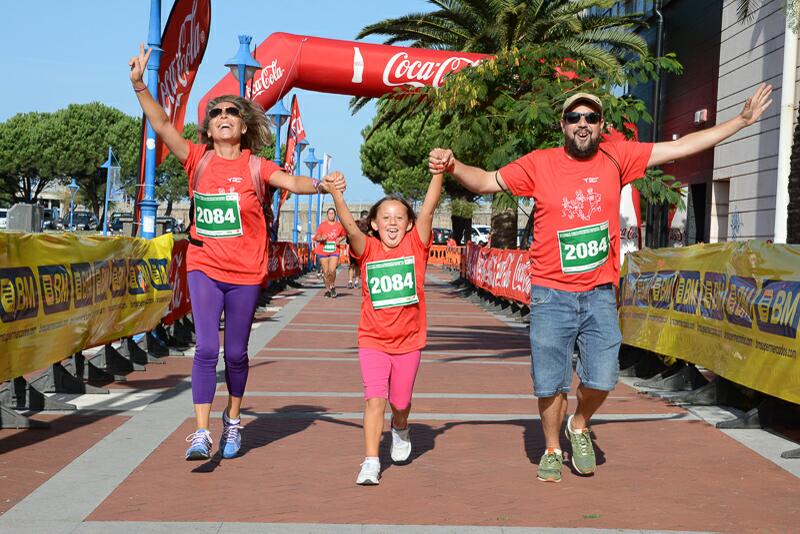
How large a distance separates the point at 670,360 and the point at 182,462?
5627 mm

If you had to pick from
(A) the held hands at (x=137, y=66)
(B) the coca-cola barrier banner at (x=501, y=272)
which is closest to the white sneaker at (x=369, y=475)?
(A) the held hands at (x=137, y=66)

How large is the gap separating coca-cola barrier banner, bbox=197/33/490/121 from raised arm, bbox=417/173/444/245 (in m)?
18.1

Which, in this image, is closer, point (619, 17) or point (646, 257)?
point (646, 257)

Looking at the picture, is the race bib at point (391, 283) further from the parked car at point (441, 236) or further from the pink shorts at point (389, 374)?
the parked car at point (441, 236)

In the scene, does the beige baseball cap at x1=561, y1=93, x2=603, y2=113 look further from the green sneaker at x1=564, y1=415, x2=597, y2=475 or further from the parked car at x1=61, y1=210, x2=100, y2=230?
the parked car at x1=61, y1=210, x2=100, y2=230

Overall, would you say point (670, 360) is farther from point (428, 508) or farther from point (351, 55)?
point (351, 55)

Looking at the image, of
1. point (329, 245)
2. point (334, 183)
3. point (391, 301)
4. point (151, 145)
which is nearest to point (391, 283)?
point (391, 301)

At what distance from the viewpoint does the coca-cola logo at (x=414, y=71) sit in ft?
82.1

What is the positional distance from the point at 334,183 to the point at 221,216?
73 cm

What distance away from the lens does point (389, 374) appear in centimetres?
614

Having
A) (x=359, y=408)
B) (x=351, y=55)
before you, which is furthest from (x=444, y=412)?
(x=351, y=55)

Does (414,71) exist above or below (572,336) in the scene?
above

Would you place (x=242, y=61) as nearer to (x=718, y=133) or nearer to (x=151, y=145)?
(x=151, y=145)

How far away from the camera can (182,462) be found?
6.35 meters
